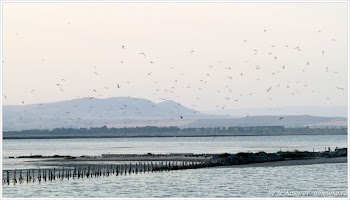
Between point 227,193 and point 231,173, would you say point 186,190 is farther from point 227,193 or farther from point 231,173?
point 231,173

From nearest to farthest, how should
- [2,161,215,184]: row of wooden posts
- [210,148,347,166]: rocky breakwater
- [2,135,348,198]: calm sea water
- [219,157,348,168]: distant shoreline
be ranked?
[2,135,348,198]: calm sea water
[2,161,215,184]: row of wooden posts
[219,157,348,168]: distant shoreline
[210,148,347,166]: rocky breakwater

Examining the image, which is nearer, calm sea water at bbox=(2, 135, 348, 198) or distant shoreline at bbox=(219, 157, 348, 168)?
calm sea water at bbox=(2, 135, 348, 198)

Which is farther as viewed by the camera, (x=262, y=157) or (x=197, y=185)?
(x=262, y=157)

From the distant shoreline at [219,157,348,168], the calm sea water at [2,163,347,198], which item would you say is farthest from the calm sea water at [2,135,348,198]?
the distant shoreline at [219,157,348,168]

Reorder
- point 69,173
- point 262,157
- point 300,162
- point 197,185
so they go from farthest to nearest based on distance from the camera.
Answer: point 262,157, point 300,162, point 69,173, point 197,185

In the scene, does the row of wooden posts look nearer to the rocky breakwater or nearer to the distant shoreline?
the rocky breakwater

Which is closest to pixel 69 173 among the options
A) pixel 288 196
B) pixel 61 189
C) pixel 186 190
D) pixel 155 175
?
pixel 155 175

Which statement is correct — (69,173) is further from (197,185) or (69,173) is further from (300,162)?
(300,162)

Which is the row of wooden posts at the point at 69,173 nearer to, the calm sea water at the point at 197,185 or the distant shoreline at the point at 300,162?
the calm sea water at the point at 197,185

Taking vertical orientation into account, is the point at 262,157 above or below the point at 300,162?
above

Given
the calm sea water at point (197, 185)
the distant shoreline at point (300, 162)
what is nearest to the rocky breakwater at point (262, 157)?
the distant shoreline at point (300, 162)

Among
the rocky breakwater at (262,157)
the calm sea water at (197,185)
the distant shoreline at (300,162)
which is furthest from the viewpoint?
the rocky breakwater at (262,157)

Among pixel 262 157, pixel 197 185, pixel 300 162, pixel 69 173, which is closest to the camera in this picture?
pixel 197 185

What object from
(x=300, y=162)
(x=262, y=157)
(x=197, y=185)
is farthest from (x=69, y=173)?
(x=300, y=162)
